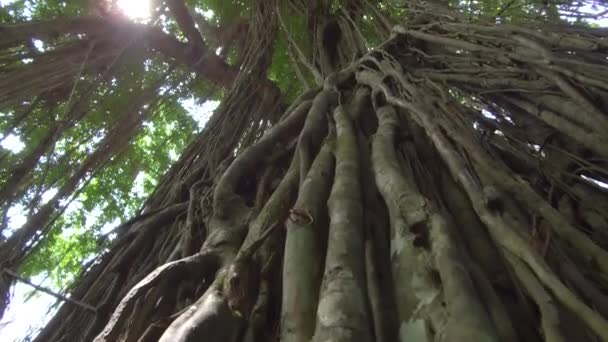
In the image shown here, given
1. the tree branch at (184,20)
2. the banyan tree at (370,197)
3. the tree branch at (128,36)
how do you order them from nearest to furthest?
the banyan tree at (370,197) < the tree branch at (128,36) < the tree branch at (184,20)

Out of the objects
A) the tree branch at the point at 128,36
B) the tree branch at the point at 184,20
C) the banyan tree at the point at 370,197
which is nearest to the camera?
the banyan tree at the point at 370,197

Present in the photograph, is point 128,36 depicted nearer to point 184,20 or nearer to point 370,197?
point 184,20

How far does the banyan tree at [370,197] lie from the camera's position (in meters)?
0.89

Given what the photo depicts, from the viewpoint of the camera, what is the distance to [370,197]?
51.3 inches

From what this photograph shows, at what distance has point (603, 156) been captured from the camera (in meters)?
1.27

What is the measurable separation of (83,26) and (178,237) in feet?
4.98

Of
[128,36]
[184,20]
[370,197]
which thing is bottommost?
[370,197]

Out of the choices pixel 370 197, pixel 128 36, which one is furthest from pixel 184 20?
pixel 370 197

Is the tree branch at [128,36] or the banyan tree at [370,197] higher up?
the tree branch at [128,36]

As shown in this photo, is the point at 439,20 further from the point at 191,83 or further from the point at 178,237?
the point at 191,83

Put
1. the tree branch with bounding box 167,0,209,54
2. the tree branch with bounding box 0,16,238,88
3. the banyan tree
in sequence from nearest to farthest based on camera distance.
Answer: the banyan tree
the tree branch with bounding box 0,16,238,88
the tree branch with bounding box 167,0,209,54

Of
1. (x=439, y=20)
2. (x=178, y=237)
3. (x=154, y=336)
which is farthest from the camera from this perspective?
(x=439, y=20)

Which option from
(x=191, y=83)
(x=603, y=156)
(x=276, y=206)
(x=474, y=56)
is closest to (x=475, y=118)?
(x=474, y=56)

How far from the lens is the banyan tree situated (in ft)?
2.92
